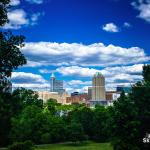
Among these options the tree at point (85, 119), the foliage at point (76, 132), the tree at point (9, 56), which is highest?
the tree at point (9, 56)

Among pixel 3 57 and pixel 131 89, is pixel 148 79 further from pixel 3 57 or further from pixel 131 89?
pixel 3 57

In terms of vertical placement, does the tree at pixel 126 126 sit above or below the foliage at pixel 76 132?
above

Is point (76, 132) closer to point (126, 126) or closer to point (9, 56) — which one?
point (126, 126)

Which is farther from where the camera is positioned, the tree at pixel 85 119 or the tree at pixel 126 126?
the tree at pixel 85 119

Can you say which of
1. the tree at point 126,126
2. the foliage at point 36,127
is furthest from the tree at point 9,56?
the foliage at point 36,127

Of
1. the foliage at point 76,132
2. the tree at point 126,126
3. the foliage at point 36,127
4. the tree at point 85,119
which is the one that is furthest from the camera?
the tree at point 85,119

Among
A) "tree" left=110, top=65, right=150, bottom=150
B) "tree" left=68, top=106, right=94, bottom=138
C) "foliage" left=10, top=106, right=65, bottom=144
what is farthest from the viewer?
"tree" left=68, top=106, right=94, bottom=138

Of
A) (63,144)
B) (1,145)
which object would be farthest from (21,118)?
(63,144)

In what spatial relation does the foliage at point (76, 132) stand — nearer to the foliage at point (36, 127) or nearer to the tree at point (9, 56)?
the foliage at point (36, 127)

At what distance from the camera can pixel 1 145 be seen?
7975 cm

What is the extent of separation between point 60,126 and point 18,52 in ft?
236

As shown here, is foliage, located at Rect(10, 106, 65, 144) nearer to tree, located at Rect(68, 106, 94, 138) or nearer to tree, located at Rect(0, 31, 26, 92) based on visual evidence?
tree, located at Rect(68, 106, 94, 138)

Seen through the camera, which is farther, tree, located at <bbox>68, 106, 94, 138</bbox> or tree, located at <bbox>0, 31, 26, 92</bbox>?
tree, located at <bbox>68, 106, 94, 138</bbox>

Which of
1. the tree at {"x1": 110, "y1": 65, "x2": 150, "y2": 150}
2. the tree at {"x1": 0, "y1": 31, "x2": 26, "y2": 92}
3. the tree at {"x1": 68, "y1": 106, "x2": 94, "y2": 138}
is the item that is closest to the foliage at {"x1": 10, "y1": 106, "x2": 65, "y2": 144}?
the tree at {"x1": 68, "y1": 106, "x2": 94, "y2": 138}
